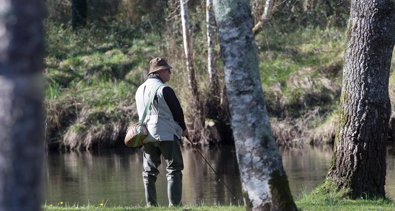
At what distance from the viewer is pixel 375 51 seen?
9.90m

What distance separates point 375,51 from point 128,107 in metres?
14.8

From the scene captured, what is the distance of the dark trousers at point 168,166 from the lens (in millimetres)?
10539

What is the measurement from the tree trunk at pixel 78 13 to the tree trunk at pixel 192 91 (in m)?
7.85

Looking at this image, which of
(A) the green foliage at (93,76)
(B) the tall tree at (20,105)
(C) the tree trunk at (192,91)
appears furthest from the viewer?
(A) the green foliage at (93,76)

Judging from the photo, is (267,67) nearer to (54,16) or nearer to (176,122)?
(54,16)

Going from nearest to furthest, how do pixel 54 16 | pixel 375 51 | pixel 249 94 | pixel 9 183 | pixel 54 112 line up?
pixel 9 183 < pixel 249 94 < pixel 375 51 < pixel 54 112 < pixel 54 16

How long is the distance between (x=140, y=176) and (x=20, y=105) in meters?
14.1

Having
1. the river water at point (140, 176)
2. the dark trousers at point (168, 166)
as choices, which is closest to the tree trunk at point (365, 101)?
the dark trousers at point (168, 166)

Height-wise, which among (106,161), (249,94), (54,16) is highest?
(54,16)

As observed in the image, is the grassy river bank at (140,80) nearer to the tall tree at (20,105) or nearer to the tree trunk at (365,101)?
the tree trunk at (365,101)

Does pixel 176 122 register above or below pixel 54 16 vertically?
below

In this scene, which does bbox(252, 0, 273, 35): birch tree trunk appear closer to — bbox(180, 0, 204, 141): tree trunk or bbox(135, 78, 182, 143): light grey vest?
bbox(180, 0, 204, 141): tree trunk

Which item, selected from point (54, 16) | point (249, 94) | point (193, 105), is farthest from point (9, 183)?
point (54, 16)

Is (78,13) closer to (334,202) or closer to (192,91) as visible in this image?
(192,91)
